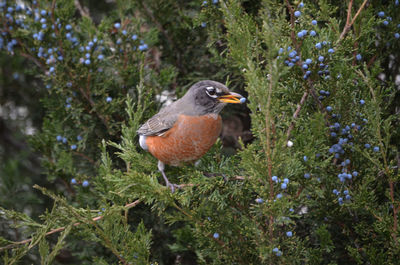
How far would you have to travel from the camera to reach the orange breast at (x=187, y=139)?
260 centimetres

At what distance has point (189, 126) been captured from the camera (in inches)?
107

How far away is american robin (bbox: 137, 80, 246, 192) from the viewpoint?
103 inches

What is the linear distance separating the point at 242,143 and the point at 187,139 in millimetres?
954

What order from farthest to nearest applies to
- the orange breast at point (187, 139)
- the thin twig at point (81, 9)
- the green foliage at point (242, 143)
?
the thin twig at point (81, 9) < the orange breast at point (187, 139) < the green foliage at point (242, 143)

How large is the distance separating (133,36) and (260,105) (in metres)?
1.81

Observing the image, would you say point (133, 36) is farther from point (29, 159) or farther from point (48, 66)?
point (29, 159)

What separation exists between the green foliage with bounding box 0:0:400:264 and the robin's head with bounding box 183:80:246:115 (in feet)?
0.71

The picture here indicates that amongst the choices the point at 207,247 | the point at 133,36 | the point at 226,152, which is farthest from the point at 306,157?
the point at 133,36

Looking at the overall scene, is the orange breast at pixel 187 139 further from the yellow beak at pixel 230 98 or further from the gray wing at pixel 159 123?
the yellow beak at pixel 230 98

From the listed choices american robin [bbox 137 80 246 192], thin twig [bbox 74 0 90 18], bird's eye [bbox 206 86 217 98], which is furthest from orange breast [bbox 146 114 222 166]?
thin twig [bbox 74 0 90 18]

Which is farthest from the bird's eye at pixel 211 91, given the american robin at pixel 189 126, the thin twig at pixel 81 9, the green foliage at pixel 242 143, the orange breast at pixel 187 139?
the thin twig at pixel 81 9

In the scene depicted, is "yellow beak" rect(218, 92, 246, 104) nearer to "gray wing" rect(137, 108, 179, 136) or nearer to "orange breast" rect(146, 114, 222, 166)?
"orange breast" rect(146, 114, 222, 166)

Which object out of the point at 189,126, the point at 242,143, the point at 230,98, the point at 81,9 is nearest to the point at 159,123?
the point at 189,126

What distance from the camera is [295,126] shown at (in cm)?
204
